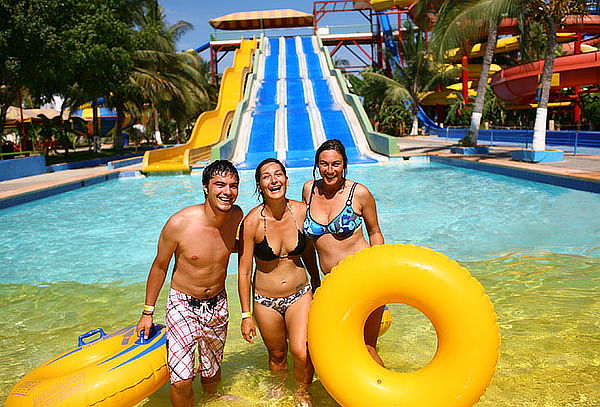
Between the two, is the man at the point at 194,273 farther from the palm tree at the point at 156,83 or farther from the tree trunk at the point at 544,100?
the palm tree at the point at 156,83

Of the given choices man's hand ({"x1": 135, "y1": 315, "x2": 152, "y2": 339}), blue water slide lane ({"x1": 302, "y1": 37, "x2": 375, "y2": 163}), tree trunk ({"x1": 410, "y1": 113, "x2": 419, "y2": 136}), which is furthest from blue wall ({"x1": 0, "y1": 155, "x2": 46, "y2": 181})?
tree trunk ({"x1": 410, "y1": 113, "x2": 419, "y2": 136})

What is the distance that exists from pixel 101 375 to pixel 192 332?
483mm

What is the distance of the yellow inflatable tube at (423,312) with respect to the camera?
2129mm

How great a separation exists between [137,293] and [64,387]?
2897 mm

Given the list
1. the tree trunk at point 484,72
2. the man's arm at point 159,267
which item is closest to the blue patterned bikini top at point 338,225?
the man's arm at point 159,267

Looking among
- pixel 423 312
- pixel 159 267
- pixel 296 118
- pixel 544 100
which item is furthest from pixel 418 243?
pixel 296 118

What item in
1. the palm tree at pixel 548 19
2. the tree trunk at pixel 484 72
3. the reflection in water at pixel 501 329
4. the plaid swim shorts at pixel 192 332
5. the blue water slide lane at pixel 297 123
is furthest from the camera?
the blue water slide lane at pixel 297 123

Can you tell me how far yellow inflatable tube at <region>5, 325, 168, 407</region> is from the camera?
2299 millimetres

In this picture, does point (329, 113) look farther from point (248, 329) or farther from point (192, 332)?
point (192, 332)

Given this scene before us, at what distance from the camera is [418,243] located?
262 inches

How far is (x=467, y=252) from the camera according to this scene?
20.1 ft

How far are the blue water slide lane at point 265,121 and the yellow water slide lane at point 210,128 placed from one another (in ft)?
4.32

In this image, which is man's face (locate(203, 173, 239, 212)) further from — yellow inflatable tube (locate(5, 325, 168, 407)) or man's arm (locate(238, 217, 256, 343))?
yellow inflatable tube (locate(5, 325, 168, 407))

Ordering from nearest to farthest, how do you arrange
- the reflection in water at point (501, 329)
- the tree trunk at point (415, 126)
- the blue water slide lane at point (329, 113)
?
the reflection in water at point (501, 329) < the blue water slide lane at point (329, 113) < the tree trunk at point (415, 126)
